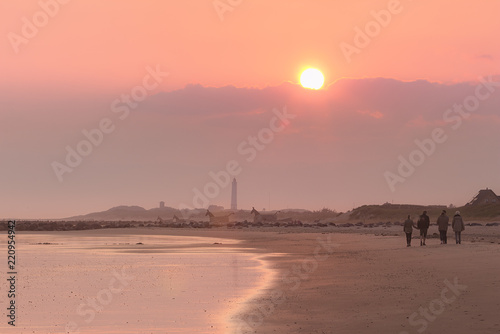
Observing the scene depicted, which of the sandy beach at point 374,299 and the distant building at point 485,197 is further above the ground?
the distant building at point 485,197

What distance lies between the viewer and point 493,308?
16.8 metres

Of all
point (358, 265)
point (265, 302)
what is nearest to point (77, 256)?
point (358, 265)

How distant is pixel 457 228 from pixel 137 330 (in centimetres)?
2682
